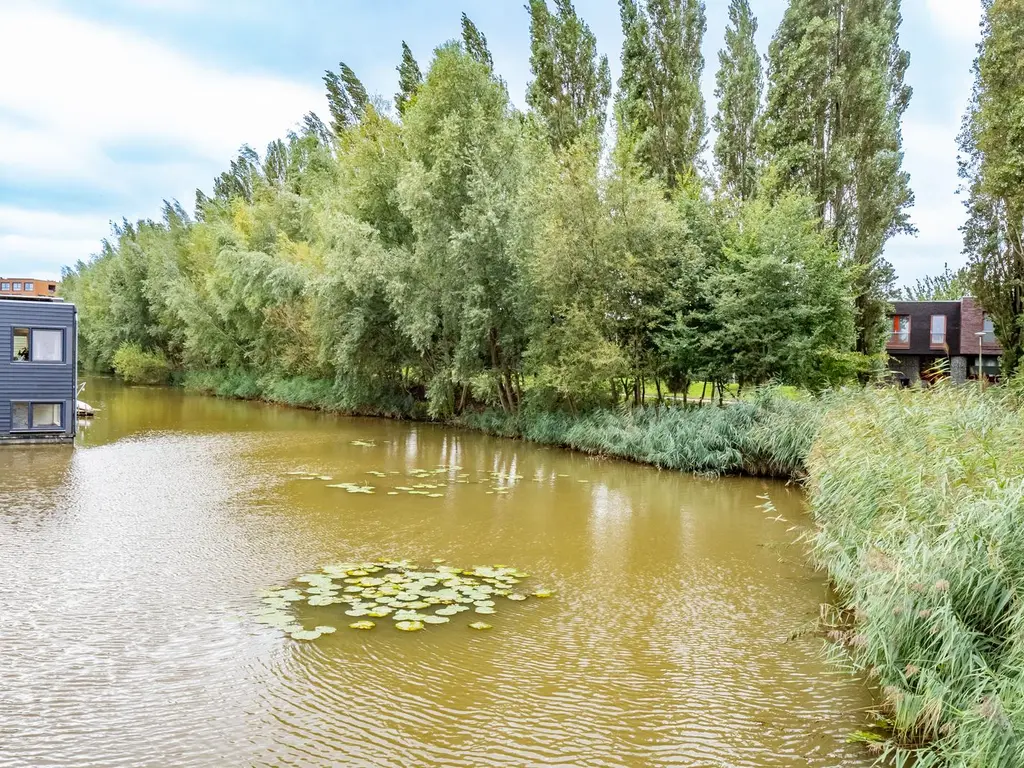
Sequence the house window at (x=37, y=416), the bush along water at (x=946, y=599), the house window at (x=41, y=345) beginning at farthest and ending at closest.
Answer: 1. the house window at (x=37, y=416)
2. the house window at (x=41, y=345)
3. the bush along water at (x=946, y=599)

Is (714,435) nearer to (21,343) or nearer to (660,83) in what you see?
(660,83)

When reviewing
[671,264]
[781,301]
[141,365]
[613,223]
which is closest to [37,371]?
[613,223]

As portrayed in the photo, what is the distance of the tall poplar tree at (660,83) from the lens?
26.3m

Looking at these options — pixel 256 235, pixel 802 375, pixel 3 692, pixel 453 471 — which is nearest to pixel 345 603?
pixel 3 692

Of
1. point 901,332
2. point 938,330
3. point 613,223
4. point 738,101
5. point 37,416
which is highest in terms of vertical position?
point 738,101

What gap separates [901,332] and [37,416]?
37965 millimetres

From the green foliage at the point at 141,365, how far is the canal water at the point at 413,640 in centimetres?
3557

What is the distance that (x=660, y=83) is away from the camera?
26.6 m

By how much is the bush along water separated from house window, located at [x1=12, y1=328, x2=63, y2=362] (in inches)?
810

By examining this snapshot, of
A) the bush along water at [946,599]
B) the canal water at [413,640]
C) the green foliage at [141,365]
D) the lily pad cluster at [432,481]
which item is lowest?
the canal water at [413,640]

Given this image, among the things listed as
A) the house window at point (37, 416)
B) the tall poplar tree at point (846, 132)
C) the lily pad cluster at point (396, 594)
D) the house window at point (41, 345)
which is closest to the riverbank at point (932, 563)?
the lily pad cluster at point (396, 594)

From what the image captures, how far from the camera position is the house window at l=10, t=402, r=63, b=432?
2059 centimetres

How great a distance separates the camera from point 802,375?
18984 millimetres

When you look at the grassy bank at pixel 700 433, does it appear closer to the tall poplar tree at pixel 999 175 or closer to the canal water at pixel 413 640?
the canal water at pixel 413 640
